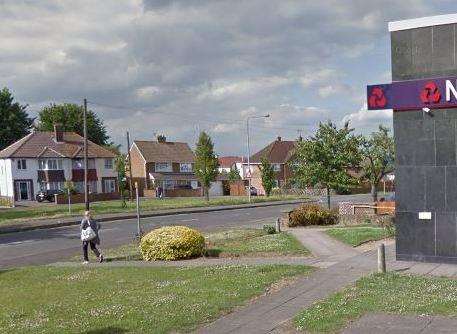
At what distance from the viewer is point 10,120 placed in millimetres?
82562

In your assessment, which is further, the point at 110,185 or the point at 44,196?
the point at 110,185

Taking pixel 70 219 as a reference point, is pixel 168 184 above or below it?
above

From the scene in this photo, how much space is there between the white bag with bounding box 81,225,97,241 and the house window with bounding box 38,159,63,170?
55.0m

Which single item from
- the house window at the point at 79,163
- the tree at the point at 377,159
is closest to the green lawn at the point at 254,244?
the tree at the point at 377,159

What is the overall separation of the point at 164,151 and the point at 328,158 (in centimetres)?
6436

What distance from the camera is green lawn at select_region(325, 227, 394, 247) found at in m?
19.0

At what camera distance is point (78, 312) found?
10.6 m

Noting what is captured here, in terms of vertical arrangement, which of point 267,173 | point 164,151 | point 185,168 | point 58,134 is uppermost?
point 58,134

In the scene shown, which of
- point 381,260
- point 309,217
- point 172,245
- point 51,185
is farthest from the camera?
point 51,185

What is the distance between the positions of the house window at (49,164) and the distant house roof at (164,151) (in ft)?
60.4

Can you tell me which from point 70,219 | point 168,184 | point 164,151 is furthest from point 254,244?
point 164,151

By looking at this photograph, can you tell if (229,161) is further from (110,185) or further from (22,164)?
(22,164)

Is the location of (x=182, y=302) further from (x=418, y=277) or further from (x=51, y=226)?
(x=51, y=226)

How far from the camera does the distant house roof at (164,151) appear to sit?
90.1m
